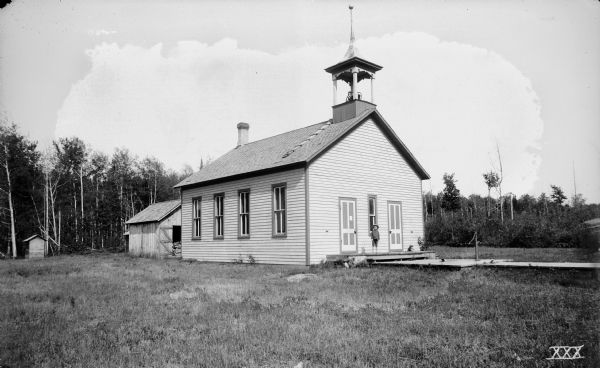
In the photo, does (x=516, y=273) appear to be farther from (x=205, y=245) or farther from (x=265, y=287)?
(x=205, y=245)

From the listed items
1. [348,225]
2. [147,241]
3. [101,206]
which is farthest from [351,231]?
[101,206]

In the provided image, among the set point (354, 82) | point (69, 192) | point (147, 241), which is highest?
point (354, 82)

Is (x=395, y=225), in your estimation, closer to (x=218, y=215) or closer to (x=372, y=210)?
→ (x=372, y=210)

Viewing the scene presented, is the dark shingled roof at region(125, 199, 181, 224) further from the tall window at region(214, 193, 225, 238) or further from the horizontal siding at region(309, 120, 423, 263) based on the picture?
the horizontal siding at region(309, 120, 423, 263)

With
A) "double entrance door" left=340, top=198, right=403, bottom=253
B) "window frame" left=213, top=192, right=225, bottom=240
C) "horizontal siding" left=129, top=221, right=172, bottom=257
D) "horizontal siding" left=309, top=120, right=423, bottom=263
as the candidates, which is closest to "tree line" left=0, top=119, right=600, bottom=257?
"horizontal siding" left=309, top=120, right=423, bottom=263


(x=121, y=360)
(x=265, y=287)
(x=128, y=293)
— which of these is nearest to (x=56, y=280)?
(x=128, y=293)

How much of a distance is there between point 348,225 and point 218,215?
279 inches

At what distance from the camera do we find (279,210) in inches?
758

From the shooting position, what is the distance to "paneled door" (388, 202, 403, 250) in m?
21.2

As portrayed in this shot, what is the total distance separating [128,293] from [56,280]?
508cm

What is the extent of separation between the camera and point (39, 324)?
7.77 m

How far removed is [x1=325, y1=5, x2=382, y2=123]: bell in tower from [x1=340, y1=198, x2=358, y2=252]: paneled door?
4.15 meters

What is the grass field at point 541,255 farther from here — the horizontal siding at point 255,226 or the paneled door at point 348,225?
the horizontal siding at point 255,226

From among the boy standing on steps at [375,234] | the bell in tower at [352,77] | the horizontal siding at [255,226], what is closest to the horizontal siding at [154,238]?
the horizontal siding at [255,226]
